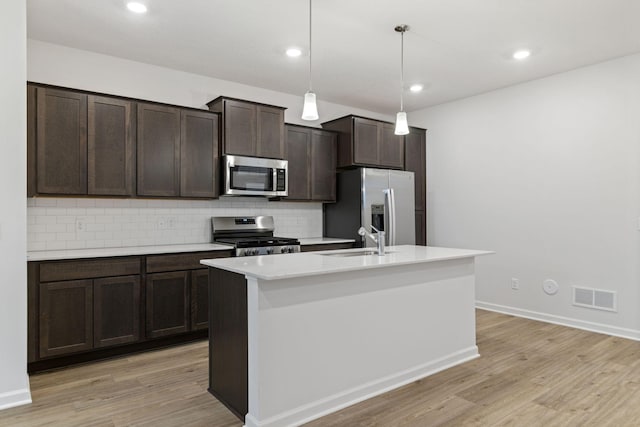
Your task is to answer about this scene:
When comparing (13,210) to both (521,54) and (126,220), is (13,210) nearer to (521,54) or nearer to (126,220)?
(126,220)

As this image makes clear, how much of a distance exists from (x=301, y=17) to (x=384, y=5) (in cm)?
64

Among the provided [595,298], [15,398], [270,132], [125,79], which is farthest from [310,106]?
[595,298]

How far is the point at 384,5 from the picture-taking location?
300 cm

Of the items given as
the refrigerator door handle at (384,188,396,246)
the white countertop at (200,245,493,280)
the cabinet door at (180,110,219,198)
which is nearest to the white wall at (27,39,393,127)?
the cabinet door at (180,110,219,198)

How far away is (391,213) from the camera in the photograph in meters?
4.81

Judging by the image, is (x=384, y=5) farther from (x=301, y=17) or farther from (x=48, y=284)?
(x=48, y=284)

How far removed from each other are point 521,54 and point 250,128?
2.77m

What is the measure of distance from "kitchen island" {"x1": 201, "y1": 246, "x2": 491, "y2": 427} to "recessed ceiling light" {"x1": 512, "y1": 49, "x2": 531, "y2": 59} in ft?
6.85

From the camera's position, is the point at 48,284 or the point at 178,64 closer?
the point at 48,284

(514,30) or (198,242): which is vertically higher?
(514,30)

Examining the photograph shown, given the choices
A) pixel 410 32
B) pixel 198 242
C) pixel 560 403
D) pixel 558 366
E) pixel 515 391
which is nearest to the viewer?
pixel 560 403

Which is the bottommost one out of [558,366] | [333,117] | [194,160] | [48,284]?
[558,366]

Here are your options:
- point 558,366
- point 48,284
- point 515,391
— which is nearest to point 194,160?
point 48,284

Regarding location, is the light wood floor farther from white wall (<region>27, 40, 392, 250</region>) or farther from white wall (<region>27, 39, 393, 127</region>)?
white wall (<region>27, 39, 393, 127</region>)
